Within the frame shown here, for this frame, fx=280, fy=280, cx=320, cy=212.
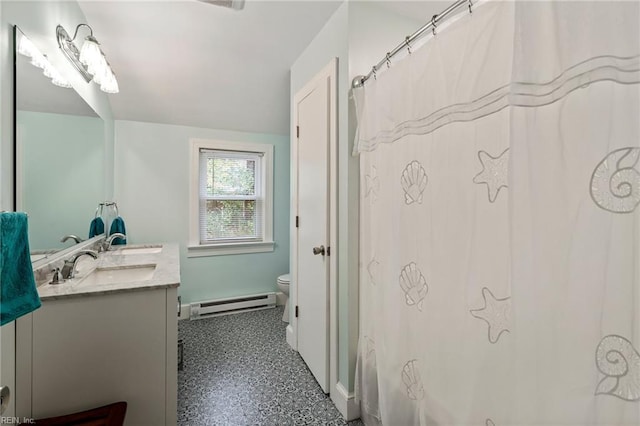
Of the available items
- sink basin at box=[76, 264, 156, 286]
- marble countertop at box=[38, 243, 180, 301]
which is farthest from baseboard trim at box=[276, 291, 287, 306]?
sink basin at box=[76, 264, 156, 286]

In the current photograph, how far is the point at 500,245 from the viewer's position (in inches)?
32.1

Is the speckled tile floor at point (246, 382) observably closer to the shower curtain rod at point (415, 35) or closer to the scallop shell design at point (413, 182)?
the scallop shell design at point (413, 182)

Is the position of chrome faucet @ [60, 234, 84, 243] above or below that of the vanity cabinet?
above

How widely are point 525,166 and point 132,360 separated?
63.7 inches

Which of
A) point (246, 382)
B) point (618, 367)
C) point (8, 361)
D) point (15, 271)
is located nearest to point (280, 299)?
point (246, 382)

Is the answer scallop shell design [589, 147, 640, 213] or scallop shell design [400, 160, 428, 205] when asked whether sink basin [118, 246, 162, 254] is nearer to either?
scallop shell design [400, 160, 428, 205]

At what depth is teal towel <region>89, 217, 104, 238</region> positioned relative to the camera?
6.59ft

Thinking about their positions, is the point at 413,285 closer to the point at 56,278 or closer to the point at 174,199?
the point at 56,278

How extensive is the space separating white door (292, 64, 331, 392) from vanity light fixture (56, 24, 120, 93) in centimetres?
126

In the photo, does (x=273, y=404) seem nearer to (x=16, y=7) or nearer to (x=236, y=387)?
(x=236, y=387)

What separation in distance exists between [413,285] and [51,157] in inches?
72.7

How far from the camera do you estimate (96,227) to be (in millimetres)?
2096

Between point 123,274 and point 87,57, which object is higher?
point 87,57

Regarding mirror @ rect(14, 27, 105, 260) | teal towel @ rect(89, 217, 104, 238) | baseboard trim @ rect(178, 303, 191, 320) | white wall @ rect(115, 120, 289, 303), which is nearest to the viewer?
mirror @ rect(14, 27, 105, 260)
